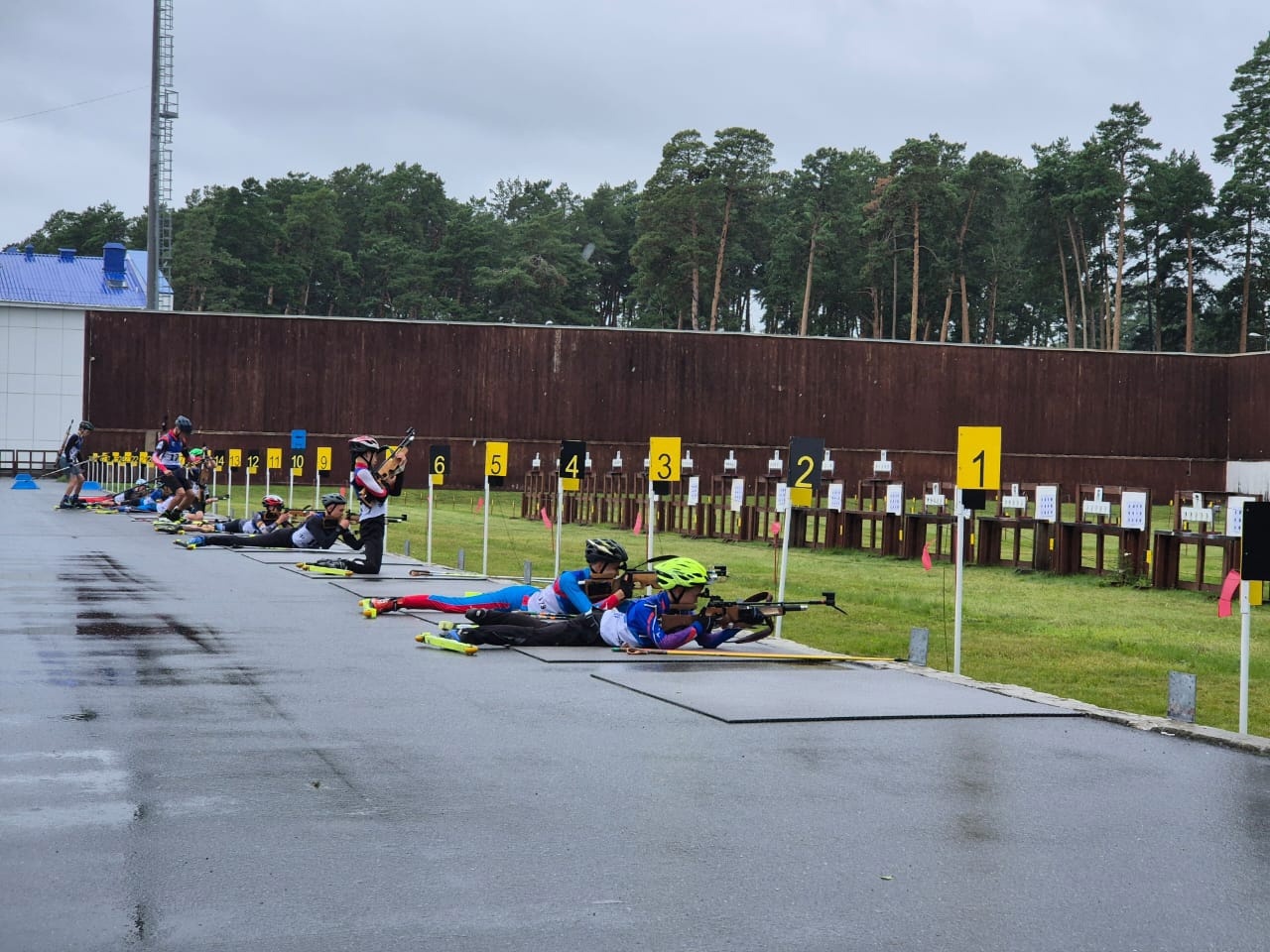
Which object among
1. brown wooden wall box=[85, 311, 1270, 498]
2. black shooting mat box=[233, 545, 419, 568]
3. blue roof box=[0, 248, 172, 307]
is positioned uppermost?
blue roof box=[0, 248, 172, 307]

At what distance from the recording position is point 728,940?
478 centimetres

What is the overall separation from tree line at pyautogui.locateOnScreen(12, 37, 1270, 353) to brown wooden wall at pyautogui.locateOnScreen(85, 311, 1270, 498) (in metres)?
20.1

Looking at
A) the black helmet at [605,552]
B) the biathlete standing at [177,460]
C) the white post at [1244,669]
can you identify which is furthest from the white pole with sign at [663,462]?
the biathlete standing at [177,460]

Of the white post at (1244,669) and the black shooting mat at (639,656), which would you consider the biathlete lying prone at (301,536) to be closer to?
the black shooting mat at (639,656)

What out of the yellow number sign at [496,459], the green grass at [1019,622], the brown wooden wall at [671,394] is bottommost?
the green grass at [1019,622]

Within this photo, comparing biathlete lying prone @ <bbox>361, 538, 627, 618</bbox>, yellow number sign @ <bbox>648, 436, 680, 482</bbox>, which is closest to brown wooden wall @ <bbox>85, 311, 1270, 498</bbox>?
yellow number sign @ <bbox>648, 436, 680, 482</bbox>

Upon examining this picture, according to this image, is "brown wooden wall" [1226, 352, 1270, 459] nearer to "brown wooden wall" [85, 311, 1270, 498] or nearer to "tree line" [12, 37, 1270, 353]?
"brown wooden wall" [85, 311, 1270, 498]

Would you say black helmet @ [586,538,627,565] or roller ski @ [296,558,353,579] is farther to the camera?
roller ski @ [296,558,353,579]

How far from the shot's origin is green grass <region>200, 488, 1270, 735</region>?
11586 millimetres

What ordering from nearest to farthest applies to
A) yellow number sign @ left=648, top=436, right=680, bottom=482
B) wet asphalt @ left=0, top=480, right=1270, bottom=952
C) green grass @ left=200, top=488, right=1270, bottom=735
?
wet asphalt @ left=0, top=480, right=1270, bottom=952 < green grass @ left=200, top=488, right=1270, bottom=735 < yellow number sign @ left=648, top=436, right=680, bottom=482

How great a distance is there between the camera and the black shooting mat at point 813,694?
9.23 metres

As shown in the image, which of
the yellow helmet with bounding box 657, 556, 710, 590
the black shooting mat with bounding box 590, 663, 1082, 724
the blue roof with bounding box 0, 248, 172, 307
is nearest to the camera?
the black shooting mat with bounding box 590, 663, 1082, 724

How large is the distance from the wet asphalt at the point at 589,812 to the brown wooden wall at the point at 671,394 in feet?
142

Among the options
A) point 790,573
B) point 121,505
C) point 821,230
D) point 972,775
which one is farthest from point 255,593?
point 821,230
